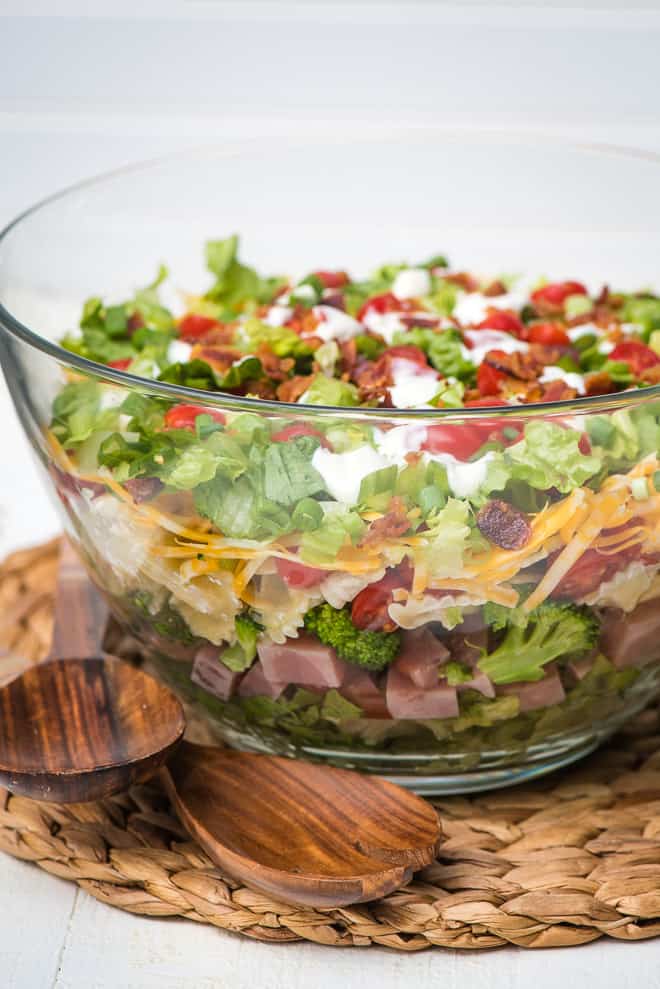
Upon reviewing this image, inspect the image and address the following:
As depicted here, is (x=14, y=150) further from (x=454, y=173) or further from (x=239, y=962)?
(x=239, y=962)

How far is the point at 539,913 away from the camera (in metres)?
1.56

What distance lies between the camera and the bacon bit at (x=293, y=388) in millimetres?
1838

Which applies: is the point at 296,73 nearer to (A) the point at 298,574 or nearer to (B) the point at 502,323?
(B) the point at 502,323

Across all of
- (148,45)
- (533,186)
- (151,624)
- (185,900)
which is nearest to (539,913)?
(185,900)

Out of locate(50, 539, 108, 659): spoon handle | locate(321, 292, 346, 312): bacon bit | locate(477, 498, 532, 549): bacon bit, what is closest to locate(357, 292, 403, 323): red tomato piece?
locate(321, 292, 346, 312): bacon bit

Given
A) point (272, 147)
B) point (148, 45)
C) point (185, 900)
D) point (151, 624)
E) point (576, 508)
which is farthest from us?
point (148, 45)

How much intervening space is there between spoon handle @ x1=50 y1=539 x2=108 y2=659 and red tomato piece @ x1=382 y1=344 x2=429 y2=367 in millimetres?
564

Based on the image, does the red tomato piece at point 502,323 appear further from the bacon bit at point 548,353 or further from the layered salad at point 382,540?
the layered salad at point 382,540

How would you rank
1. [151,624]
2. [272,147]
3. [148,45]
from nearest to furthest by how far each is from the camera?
[151,624]
[272,147]
[148,45]

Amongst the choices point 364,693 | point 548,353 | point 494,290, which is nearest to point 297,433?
point 364,693

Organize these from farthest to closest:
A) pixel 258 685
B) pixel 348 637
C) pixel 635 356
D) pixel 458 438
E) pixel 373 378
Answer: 1. pixel 635 356
2. pixel 373 378
3. pixel 258 685
4. pixel 348 637
5. pixel 458 438

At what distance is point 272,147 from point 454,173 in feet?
1.14

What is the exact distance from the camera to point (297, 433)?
4.81 feet

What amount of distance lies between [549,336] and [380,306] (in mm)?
296
